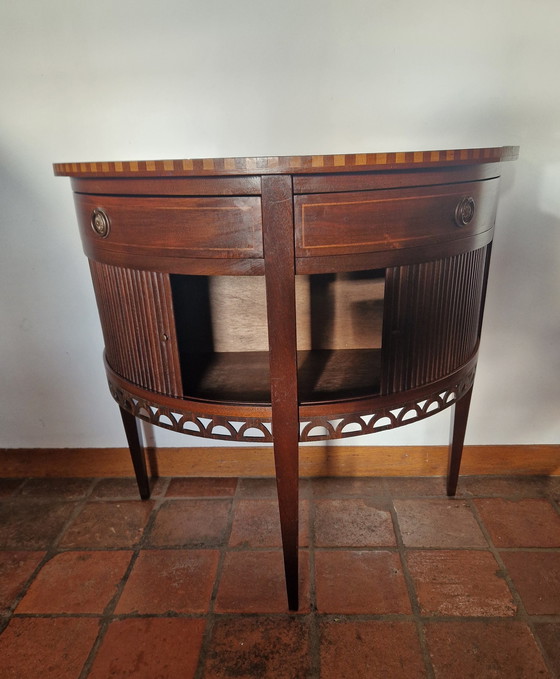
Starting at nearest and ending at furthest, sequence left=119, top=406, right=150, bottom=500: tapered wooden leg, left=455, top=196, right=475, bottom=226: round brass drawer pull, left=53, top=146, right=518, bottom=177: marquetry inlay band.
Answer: left=53, top=146, right=518, bottom=177: marquetry inlay band < left=455, top=196, right=475, bottom=226: round brass drawer pull < left=119, top=406, right=150, bottom=500: tapered wooden leg

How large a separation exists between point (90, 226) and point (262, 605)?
108cm

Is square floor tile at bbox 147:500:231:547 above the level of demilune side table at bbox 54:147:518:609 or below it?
below

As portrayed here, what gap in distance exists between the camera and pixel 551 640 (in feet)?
4.07

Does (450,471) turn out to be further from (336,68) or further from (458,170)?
(336,68)

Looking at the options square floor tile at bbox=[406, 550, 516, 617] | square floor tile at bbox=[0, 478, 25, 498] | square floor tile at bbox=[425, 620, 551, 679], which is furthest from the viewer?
square floor tile at bbox=[0, 478, 25, 498]

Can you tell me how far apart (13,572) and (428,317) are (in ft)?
4.66

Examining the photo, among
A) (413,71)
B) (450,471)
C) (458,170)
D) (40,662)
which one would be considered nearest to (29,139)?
(413,71)

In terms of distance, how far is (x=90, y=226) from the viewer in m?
1.16

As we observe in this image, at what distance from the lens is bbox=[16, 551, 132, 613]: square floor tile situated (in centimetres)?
138

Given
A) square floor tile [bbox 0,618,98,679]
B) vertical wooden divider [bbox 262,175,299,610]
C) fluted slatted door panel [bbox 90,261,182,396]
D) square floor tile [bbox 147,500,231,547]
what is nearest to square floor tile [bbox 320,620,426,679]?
vertical wooden divider [bbox 262,175,299,610]

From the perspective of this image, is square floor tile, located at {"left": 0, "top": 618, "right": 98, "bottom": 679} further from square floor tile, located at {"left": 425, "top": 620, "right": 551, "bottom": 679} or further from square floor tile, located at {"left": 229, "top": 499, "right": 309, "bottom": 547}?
square floor tile, located at {"left": 425, "top": 620, "right": 551, "bottom": 679}

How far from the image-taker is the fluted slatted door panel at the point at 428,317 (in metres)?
1.08

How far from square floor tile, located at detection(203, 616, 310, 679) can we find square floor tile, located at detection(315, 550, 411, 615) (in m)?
0.11

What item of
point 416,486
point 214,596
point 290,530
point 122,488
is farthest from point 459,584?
point 122,488
